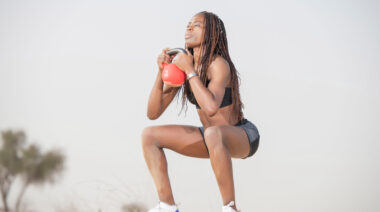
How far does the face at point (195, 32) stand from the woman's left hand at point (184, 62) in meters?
0.19

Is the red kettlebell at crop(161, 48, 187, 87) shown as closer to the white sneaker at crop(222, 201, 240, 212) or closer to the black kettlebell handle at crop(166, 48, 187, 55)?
the black kettlebell handle at crop(166, 48, 187, 55)

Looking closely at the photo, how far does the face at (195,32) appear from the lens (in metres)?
2.35

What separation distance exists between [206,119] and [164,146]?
0.94 ft

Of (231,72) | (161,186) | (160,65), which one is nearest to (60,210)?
(161,186)

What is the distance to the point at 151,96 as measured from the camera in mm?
2389

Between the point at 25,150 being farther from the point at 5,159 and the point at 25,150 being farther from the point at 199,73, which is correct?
the point at 199,73

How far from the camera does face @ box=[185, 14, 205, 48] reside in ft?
7.72

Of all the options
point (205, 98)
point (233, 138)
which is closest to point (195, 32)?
point (205, 98)

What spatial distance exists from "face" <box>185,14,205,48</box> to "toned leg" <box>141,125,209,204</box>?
1.51ft

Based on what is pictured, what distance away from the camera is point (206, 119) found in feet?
7.86

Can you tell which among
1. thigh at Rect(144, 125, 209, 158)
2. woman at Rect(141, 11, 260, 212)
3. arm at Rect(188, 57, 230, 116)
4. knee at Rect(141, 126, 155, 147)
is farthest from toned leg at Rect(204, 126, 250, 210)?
knee at Rect(141, 126, 155, 147)

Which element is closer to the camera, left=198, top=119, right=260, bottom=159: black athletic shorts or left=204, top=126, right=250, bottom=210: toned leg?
left=204, top=126, right=250, bottom=210: toned leg

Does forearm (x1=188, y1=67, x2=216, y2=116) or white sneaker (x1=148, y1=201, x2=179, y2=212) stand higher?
forearm (x1=188, y1=67, x2=216, y2=116)

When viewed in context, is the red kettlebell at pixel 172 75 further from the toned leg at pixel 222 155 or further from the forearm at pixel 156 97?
the toned leg at pixel 222 155
